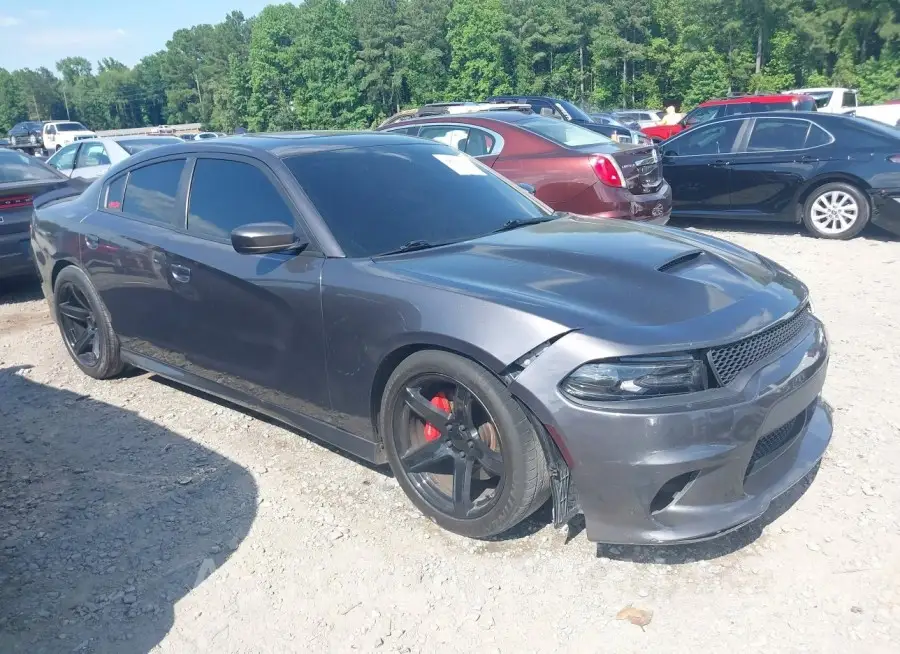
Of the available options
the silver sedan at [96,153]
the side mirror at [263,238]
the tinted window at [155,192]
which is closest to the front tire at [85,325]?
the tinted window at [155,192]

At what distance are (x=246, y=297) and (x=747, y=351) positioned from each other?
230 centimetres

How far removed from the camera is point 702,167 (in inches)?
384

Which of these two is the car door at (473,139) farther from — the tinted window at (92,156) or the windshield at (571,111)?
the windshield at (571,111)

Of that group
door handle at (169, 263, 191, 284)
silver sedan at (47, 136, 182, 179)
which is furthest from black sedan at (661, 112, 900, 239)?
silver sedan at (47, 136, 182, 179)

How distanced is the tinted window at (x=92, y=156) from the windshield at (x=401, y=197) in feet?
29.0

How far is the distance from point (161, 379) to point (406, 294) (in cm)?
294

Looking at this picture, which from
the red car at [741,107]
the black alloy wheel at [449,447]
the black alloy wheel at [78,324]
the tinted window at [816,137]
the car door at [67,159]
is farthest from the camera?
the red car at [741,107]

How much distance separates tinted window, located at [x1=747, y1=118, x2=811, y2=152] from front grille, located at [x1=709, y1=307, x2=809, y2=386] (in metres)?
6.84

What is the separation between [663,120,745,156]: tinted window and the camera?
9.66 metres

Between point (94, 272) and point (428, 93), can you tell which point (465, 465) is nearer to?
point (94, 272)

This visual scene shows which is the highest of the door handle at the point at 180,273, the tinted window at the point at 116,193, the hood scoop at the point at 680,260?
the tinted window at the point at 116,193

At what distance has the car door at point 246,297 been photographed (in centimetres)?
358

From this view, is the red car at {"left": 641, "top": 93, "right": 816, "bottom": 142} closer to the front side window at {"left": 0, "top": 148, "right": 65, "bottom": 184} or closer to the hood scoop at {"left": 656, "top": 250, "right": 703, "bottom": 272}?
the front side window at {"left": 0, "top": 148, "right": 65, "bottom": 184}

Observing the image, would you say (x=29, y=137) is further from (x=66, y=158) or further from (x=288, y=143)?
(x=288, y=143)
